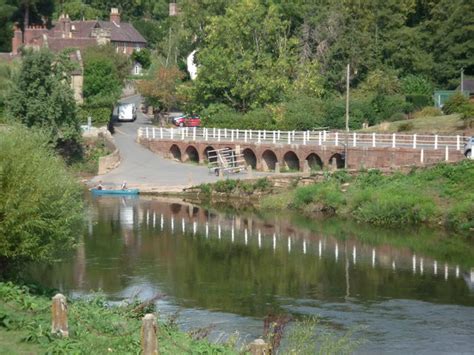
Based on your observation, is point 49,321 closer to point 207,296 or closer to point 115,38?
point 207,296

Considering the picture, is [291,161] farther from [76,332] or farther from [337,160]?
[76,332]

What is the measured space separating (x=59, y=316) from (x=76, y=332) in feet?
3.00

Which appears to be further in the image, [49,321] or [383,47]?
[383,47]

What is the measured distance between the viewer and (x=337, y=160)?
66938mm

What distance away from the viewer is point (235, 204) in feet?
204

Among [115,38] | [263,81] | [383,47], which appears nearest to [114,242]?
[263,81]

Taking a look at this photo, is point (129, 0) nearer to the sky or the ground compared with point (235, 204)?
nearer to the sky

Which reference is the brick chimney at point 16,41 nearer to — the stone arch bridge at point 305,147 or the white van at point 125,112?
the white van at point 125,112

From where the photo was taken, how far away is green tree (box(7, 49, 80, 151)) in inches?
2606

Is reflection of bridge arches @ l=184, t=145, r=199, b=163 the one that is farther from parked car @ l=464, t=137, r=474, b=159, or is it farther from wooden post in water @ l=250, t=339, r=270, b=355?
wooden post in water @ l=250, t=339, r=270, b=355

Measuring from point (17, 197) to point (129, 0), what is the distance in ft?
400

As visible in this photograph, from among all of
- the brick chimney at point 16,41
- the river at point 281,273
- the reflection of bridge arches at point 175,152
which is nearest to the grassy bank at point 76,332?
the river at point 281,273

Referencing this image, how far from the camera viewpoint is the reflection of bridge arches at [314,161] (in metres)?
68.2

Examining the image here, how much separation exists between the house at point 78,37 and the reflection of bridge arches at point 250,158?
1698 centimetres
